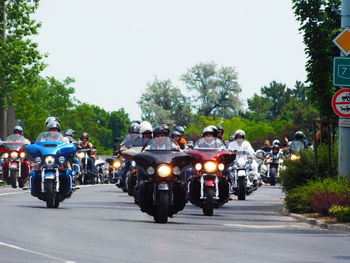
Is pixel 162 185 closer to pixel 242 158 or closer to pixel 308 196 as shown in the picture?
pixel 308 196

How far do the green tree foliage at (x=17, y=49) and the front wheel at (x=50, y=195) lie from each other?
3139 centimetres

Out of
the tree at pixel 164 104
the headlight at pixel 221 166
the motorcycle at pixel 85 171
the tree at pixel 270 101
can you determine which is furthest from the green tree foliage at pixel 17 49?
the tree at pixel 270 101

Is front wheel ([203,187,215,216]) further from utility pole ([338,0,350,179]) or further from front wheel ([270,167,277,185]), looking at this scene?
front wheel ([270,167,277,185])

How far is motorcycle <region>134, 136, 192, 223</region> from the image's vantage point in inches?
850

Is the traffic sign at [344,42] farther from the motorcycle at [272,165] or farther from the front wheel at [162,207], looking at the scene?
the motorcycle at [272,165]

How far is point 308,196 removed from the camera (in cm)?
2514

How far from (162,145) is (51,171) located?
3956 mm

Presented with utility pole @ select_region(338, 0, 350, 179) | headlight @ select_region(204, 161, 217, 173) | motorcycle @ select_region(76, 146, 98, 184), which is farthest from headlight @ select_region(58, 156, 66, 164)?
motorcycle @ select_region(76, 146, 98, 184)

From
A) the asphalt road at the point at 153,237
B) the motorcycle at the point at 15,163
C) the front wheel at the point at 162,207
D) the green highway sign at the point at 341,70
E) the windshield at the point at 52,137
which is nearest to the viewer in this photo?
the asphalt road at the point at 153,237

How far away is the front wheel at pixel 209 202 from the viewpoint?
965 inches

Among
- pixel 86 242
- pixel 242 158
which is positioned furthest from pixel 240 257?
pixel 242 158

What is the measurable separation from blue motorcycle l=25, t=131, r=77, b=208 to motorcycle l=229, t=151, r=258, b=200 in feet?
24.6

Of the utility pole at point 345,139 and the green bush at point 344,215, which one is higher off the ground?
the utility pole at point 345,139

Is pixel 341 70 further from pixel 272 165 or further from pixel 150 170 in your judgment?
pixel 272 165
